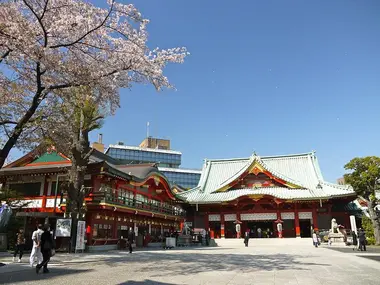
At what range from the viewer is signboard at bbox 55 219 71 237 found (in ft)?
61.2

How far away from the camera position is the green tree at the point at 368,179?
1138 inches

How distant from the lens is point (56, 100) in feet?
47.6

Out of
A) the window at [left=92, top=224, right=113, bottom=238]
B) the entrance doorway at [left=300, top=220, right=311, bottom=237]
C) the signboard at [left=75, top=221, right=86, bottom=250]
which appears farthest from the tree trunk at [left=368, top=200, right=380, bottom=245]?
the signboard at [left=75, top=221, right=86, bottom=250]

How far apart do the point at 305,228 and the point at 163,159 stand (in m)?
64.9

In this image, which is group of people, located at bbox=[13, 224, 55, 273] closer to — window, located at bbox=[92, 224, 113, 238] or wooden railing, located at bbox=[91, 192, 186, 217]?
wooden railing, located at bbox=[91, 192, 186, 217]

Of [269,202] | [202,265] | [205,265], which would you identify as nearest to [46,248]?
[202,265]

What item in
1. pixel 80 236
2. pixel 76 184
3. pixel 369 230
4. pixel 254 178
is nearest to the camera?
pixel 80 236

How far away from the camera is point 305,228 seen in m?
41.3

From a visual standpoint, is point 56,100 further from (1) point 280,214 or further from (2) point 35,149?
(1) point 280,214

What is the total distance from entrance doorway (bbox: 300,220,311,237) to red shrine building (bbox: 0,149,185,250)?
20265mm

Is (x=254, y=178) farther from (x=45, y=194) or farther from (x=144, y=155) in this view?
(x=144, y=155)

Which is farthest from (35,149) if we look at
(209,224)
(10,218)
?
(209,224)

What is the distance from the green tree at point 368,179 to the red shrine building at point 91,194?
1972 centimetres

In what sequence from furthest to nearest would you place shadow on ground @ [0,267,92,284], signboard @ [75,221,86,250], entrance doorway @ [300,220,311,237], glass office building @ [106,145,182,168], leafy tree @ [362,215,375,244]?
glass office building @ [106,145,182,168]
entrance doorway @ [300,220,311,237]
leafy tree @ [362,215,375,244]
signboard @ [75,221,86,250]
shadow on ground @ [0,267,92,284]
